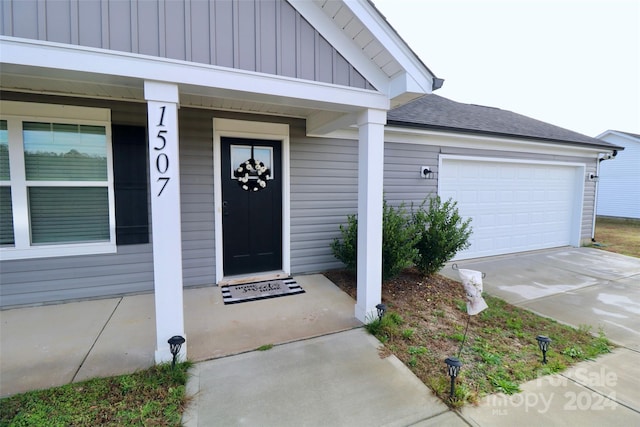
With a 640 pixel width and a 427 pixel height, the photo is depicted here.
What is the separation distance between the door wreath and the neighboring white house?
17073mm

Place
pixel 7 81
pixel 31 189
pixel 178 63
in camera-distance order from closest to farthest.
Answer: pixel 178 63, pixel 7 81, pixel 31 189

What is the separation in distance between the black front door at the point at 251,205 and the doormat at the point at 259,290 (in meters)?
0.35

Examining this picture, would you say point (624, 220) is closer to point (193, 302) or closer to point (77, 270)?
point (193, 302)

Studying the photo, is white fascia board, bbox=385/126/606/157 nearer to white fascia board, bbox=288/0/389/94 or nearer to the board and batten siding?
white fascia board, bbox=288/0/389/94

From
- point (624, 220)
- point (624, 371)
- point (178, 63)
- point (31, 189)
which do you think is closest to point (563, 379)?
point (624, 371)

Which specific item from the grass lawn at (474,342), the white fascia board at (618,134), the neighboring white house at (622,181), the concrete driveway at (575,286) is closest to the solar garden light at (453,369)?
the grass lawn at (474,342)

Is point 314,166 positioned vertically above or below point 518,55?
below

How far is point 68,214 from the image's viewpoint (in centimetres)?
360

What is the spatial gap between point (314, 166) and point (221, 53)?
2482 millimetres

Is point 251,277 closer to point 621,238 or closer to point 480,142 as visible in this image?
point 480,142

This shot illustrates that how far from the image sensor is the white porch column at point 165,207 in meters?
2.25

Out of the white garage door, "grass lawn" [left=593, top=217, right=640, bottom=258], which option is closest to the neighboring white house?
"grass lawn" [left=593, top=217, right=640, bottom=258]

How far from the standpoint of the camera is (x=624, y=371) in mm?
2484

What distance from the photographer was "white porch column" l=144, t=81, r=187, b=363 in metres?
2.25
